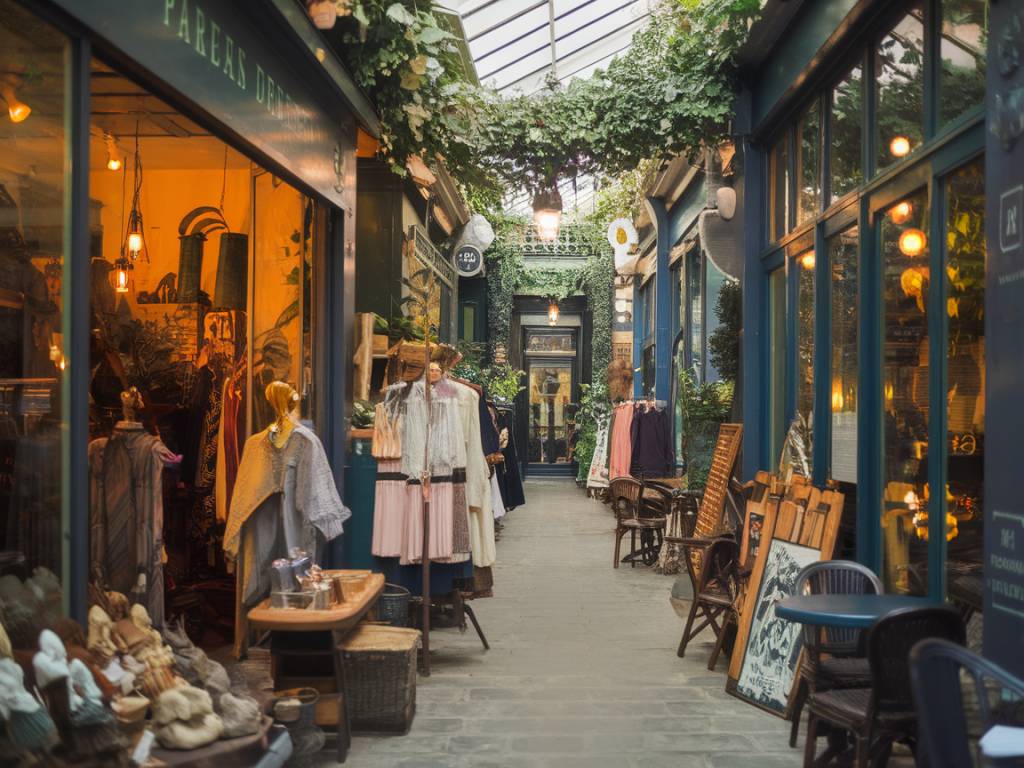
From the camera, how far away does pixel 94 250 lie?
23.6 feet

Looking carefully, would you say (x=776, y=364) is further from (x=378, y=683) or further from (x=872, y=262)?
(x=378, y=683)

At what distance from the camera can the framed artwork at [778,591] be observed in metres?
5.54

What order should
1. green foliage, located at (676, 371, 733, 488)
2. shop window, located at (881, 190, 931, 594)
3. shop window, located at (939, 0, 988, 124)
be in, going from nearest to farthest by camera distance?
shop window, located at (939, 0, 988, 124) → shop window, located at (881, 190, 931, 594) → green foliage, located at (676, 371, 733, 488)

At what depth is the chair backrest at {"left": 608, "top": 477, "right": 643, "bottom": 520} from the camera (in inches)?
435

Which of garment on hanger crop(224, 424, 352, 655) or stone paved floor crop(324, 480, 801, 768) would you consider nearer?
stone paved floor crop(324, 480, 801, 768)

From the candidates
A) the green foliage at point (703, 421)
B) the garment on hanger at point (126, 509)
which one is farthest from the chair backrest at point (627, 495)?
the garment on hanger at point (126, 509)

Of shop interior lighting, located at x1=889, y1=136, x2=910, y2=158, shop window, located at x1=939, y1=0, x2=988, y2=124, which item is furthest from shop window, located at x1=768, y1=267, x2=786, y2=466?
shop window, located at x1=939, y1=0, x2=988, y2=124

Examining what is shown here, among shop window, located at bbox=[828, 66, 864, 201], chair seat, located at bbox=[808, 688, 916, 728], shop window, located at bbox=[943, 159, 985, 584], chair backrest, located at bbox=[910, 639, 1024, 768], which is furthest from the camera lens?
shop window, located at bbox=[828, 66, 864, 201]

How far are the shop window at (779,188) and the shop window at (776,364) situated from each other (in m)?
0.33

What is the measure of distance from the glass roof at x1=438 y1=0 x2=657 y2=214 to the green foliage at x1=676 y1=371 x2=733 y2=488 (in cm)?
268

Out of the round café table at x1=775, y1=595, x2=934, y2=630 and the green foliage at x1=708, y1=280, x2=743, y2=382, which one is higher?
the green foliage at x1=708, y1=280, x2=743, y2=382

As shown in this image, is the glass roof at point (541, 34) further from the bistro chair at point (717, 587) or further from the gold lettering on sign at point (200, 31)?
the gold lettering on sign at point (200, 31)

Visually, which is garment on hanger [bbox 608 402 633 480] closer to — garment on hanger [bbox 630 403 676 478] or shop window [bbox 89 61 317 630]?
garment on hanger [bbox 630 403 676 478]

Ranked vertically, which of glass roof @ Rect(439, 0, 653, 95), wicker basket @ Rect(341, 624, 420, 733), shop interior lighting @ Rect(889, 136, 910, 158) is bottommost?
wicker basket @ Rect(341, 624, 420, 733)
